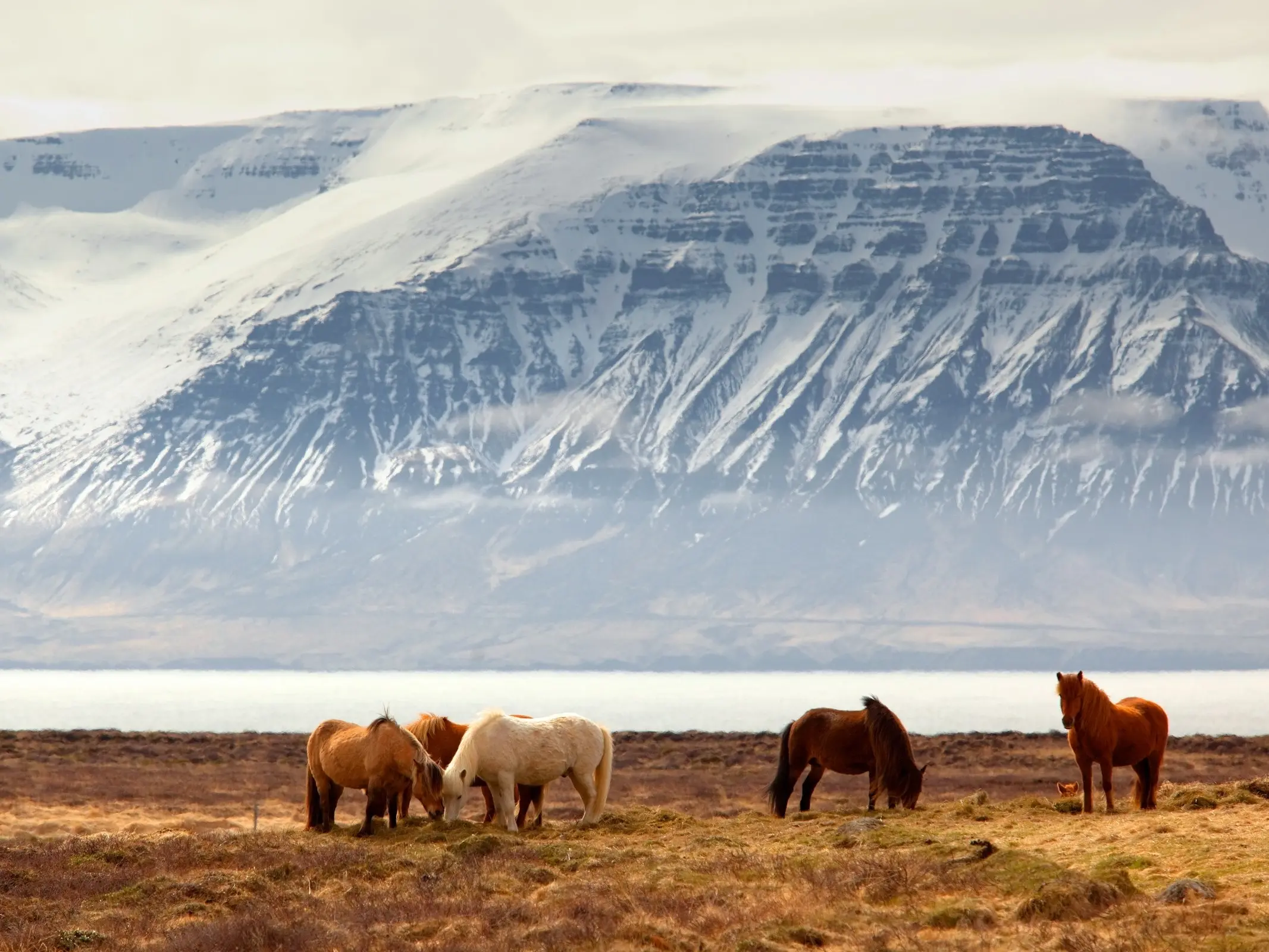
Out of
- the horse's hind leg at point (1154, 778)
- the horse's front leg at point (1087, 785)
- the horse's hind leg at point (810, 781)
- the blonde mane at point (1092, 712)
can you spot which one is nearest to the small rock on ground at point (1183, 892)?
the blonde mane at point (1092, 712)

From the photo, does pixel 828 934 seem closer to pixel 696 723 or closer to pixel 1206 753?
pixel 1206 753

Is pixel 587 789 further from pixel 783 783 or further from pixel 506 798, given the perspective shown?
pixel 783 783

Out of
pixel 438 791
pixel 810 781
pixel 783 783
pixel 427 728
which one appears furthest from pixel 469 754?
pixel 810 781

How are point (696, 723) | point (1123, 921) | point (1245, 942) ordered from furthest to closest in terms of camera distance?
point (696, 723), point (1123, 921), point (1245, 942)

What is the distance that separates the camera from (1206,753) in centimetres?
8269

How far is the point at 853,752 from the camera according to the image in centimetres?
3400

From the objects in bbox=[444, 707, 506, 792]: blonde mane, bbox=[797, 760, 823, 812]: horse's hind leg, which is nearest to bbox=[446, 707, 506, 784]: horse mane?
bbox=[444, 707, 506, 792]: blonde mane

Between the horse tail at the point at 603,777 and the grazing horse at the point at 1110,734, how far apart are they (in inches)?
296

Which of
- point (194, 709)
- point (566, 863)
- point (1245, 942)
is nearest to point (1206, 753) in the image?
point (566, 863)

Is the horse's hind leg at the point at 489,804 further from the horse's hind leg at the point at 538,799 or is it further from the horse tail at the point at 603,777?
the horse tail at the point at 603,777

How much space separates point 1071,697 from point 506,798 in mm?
9027

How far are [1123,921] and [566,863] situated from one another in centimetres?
889

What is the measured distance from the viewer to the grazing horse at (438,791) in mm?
32438

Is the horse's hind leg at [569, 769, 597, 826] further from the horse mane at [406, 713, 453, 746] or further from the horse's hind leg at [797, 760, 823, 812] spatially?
the horse's hind leg at [797, 760, 823, 812]
